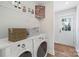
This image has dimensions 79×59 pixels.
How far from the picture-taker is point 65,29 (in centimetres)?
95

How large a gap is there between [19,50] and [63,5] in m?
0.64

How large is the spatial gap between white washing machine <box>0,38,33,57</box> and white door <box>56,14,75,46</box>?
1.05ft

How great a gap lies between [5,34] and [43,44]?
18.2 inches

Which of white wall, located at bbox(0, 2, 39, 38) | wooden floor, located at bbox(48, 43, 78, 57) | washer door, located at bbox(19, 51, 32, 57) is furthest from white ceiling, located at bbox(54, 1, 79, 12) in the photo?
washer door, located at bbox(19, 51, 32, 57)

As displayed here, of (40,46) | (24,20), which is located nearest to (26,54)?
(40,46)

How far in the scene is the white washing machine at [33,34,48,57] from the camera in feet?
3.39

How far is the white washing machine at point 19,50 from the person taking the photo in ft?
2.44

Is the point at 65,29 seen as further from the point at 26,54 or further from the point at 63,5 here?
the point at 26,54

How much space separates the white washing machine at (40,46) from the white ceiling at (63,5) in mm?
343

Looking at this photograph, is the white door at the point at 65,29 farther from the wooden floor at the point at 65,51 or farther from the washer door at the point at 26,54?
the washer door at the point at 26,54

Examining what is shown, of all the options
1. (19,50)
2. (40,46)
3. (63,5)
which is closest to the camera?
(19,50)

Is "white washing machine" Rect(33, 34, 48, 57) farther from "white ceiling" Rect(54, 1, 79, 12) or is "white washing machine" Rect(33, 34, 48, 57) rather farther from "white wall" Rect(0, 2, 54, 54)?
"white ceiling" Rect(54, 1, 79, 12)

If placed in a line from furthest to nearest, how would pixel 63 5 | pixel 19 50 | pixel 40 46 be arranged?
pixel 40 46 < pixel 63 5 < pixel 19 50

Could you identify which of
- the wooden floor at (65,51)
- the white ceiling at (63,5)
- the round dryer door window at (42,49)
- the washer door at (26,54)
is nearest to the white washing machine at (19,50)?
the washer door at (26,54)
